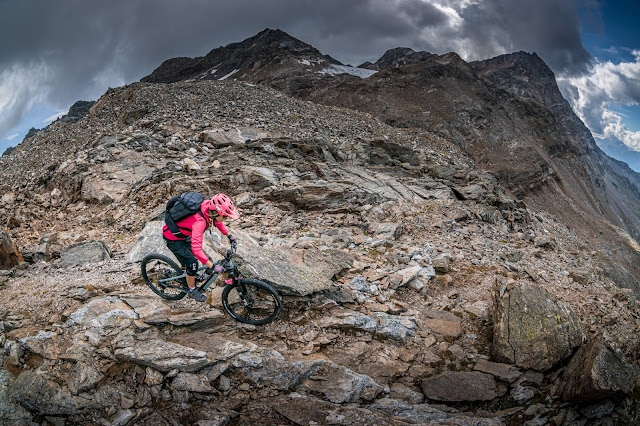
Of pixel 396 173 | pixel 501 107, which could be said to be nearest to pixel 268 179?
pixel 396 173

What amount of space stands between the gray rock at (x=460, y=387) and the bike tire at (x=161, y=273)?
5.21m

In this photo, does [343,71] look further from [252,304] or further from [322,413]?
[322,413]

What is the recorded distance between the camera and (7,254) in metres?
9.16

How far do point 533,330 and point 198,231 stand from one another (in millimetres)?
6806

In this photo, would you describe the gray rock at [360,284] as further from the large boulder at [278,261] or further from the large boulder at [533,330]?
the large boulder at [533,330]

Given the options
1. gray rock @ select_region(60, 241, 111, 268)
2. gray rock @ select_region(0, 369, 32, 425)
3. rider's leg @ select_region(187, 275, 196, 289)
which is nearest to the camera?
gray rock @ select_region(0, 369, 32, 425)

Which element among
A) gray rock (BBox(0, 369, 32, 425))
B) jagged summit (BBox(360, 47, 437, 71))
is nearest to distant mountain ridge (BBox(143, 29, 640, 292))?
jagged summit (BBox(360, 47, 437, 71))

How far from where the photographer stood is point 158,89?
3381cm

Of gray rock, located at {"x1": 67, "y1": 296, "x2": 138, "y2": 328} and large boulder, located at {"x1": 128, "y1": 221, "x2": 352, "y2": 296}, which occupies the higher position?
large boulder, located at {"x1": 128, "y1": 221, "x2": 352, "y2": 296}

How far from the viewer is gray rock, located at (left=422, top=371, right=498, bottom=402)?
5.50 metres

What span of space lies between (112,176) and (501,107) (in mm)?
97080

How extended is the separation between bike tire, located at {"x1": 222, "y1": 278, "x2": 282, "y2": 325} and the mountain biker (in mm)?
527

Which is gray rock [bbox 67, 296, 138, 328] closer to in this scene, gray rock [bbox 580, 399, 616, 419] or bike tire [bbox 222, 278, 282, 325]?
bike tire [bbox 222, 278, 282, 325]

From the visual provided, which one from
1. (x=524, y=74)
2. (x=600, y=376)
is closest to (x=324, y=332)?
(x=600, y=376)
